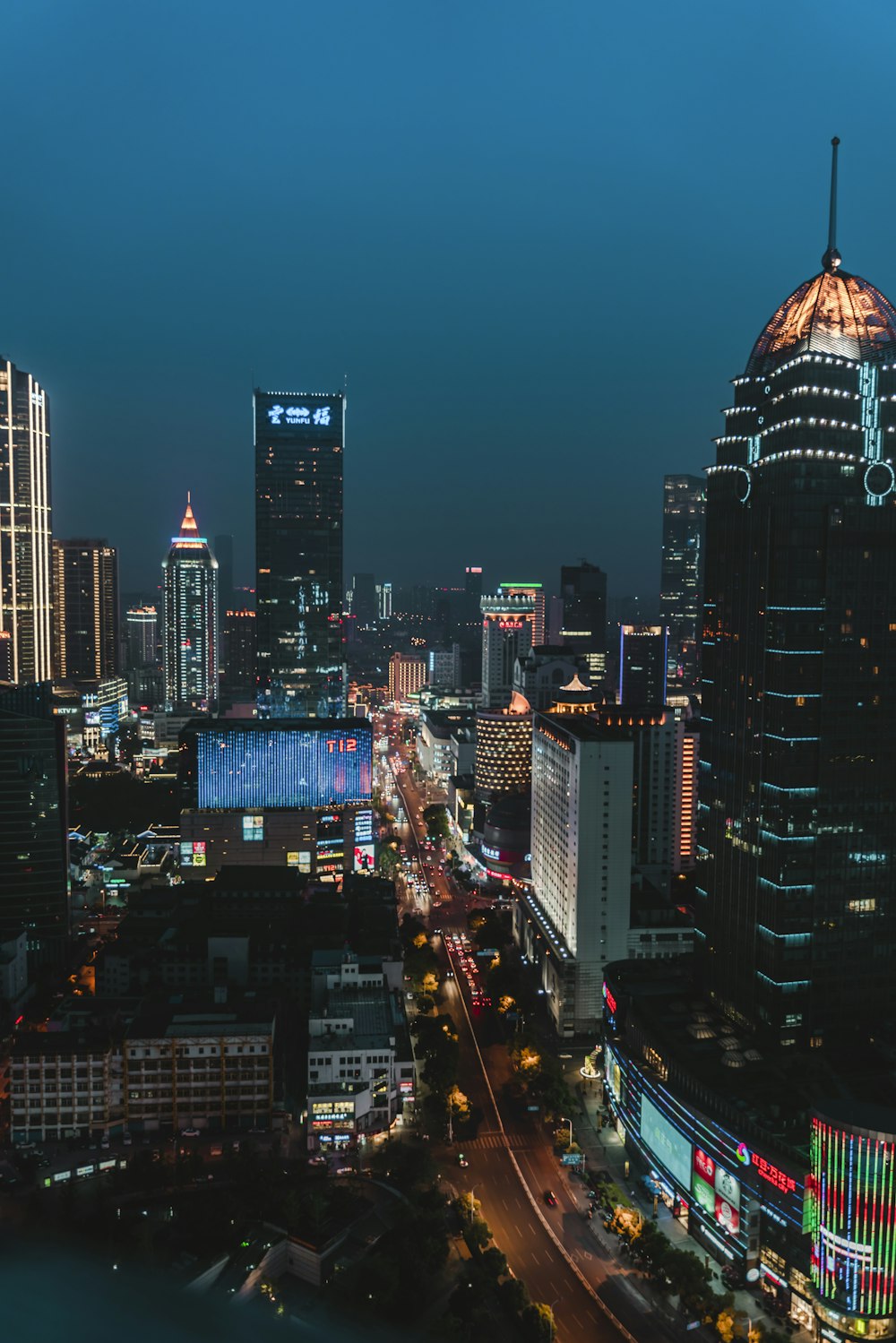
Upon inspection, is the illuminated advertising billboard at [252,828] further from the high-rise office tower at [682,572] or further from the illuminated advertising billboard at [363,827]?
the high-rise office tower at [682,572]

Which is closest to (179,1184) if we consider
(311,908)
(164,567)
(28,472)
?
(311,908)

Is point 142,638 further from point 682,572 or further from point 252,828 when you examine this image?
point 252,828

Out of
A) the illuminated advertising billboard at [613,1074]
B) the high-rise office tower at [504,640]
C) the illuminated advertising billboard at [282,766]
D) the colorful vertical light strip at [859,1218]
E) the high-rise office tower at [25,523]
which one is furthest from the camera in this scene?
the high-rise office tower at [25,523]

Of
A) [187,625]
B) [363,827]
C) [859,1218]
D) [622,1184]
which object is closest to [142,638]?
[187,625]

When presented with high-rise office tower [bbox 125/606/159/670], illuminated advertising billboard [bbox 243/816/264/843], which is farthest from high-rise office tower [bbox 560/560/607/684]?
high-rise office tower [bbox 125/606/159/670]

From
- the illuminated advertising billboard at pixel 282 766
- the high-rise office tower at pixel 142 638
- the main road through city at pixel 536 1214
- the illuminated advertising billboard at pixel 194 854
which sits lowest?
the main road through city at pixel 536 1214

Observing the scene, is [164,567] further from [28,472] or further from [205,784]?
[205,784]

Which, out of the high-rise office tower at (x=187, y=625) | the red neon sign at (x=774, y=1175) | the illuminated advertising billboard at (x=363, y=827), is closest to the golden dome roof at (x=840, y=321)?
the red neon sign at (x=774, y=1175)
